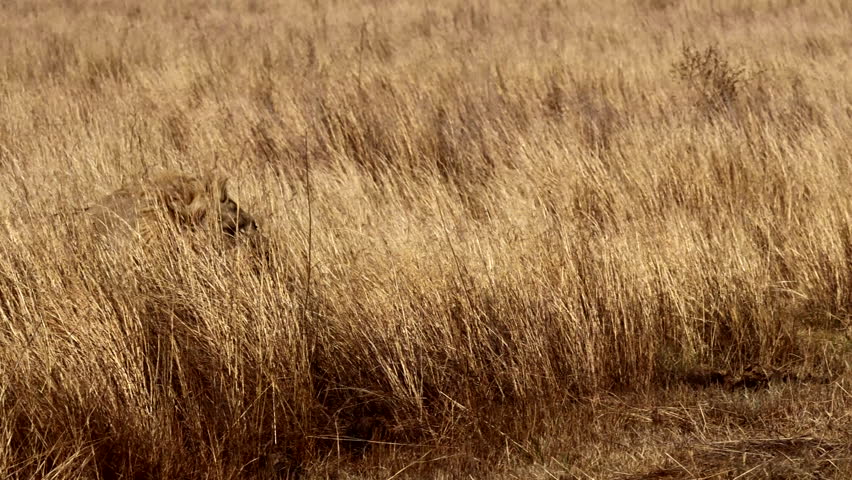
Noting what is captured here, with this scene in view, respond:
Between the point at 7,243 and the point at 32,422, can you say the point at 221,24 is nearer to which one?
the point at 7,243

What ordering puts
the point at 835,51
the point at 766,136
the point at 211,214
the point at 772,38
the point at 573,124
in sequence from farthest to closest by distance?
1. the point at 772,38
2. the point at 835,51
3. the point at 573,124
4. the point at 766,136
5. the point at 211,214

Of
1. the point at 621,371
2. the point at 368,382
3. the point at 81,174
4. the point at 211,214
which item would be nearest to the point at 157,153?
the point at 81,174

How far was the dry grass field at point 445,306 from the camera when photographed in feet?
9.40

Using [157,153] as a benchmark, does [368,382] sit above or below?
below

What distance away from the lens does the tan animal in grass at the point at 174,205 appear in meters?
3.77

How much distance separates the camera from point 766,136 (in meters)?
5.57

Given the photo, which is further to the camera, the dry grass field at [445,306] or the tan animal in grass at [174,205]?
the tan animal in grass at [174,205]

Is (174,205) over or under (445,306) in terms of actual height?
over

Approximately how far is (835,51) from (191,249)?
24.9 feet

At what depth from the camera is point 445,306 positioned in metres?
3.41

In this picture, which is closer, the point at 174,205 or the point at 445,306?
the point at 445,306

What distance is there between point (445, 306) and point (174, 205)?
4.32 feet

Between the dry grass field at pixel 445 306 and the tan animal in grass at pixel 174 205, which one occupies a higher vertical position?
the tan animal in grass at pixel 174 205

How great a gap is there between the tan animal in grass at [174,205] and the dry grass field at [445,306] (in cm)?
11
